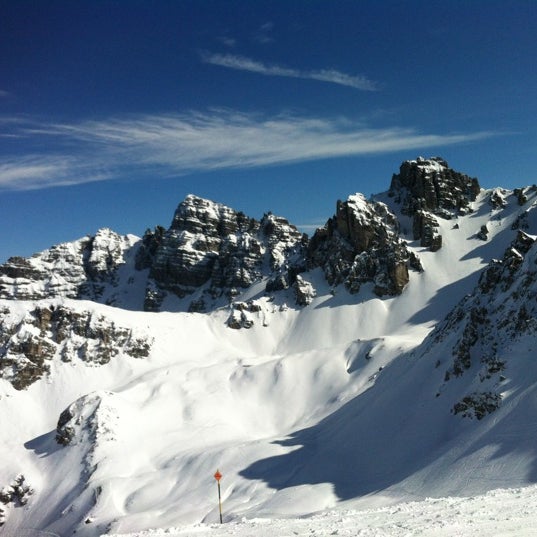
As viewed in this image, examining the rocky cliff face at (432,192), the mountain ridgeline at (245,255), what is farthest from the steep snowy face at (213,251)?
the rocky cliff face at (432,192)

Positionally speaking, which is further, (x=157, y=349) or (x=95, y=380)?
(x=157, y=349)

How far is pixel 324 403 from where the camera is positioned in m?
76.1

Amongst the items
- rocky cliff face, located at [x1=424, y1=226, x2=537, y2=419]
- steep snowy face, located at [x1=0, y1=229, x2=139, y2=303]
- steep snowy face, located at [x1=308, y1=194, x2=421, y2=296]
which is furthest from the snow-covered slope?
steep snowy face, located at [x1=0, y1=229, x2=139, y2=303]

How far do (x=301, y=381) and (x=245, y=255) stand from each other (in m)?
79.0

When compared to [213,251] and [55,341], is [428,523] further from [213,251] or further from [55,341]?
[213,251]

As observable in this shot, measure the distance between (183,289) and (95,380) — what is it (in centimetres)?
7606

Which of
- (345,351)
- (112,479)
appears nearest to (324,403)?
(345,351)

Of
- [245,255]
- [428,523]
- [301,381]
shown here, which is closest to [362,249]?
[245,255]

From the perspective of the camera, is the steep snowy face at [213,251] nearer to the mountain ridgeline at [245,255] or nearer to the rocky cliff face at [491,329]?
the mountain ridgeline at [245,255]

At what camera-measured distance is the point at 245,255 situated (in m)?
158

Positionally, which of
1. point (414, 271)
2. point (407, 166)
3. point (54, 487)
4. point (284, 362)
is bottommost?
point (54, 487)

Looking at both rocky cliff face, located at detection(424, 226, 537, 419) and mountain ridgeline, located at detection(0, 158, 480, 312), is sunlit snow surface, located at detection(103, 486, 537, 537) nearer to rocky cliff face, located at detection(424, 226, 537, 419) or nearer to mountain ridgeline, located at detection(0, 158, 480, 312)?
rocky cliff face, located at detection(424, 226, 537, 419)

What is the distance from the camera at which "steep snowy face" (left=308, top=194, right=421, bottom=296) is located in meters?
118

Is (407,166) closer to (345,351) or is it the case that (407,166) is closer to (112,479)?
(345,351)
